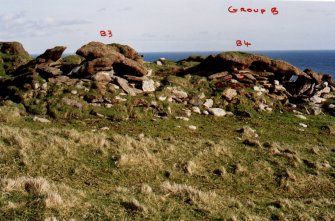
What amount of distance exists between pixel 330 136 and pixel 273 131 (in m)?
4.18

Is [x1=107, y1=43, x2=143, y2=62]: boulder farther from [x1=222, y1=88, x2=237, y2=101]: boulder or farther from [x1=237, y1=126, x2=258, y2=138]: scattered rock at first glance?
[x1=237, y1=126, x2=258, y2=138]: scattered rock

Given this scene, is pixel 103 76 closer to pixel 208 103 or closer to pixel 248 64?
pixel 208 103

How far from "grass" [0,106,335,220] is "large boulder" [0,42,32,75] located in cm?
1345

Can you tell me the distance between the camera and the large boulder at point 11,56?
37.2 m

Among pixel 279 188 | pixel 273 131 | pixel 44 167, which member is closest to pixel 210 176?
pixel 279 188

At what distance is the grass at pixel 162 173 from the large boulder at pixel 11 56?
44.1 ft

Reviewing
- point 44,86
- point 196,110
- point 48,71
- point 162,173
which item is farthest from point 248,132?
point 48,71

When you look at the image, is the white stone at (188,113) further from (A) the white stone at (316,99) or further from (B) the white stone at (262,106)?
(A) the white stone at (316,99)

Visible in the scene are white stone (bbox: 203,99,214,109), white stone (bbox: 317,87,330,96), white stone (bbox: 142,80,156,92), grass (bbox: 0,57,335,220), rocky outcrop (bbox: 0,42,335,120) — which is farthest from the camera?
white stone (bbox: 317,87,330,96)

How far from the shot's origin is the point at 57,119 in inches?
1057

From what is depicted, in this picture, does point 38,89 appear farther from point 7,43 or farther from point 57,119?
point 7,43

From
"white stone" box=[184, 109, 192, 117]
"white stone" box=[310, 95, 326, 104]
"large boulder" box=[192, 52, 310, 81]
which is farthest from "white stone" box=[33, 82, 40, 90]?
"white stone" box=[310, 95, 326, 104]

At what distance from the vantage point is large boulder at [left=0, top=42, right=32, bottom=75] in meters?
37.2

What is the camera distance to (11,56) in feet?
128
